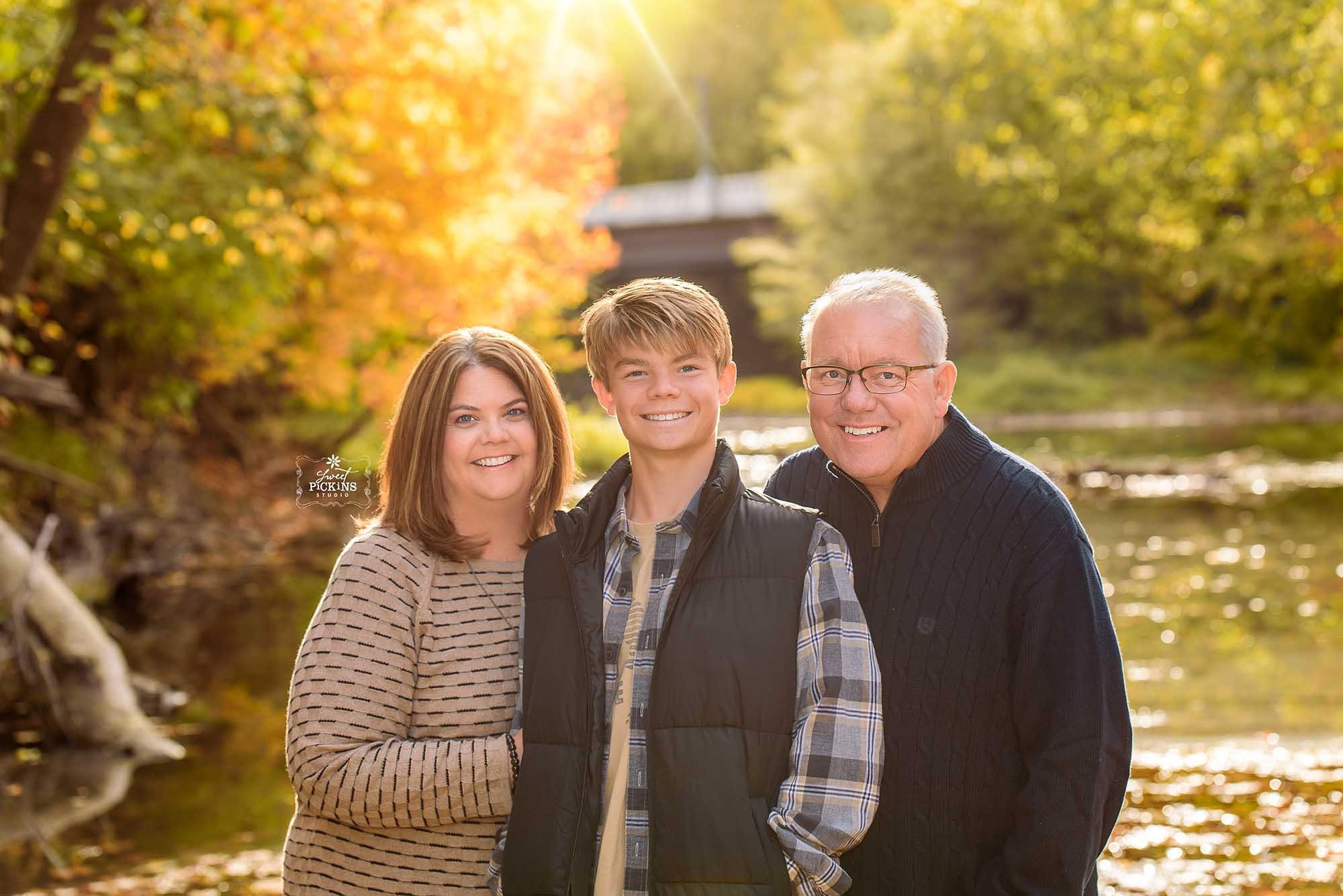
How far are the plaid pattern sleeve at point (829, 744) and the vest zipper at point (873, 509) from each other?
1.14 feet

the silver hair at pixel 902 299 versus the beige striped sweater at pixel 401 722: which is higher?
the silver hair at pixel 902 299

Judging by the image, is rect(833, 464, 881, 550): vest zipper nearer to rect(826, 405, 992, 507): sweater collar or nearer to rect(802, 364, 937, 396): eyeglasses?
rect(826, 405, 992, 507): sweater collar

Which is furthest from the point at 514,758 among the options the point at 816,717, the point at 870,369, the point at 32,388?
the point at 32,388

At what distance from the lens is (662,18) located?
49875 millimetres

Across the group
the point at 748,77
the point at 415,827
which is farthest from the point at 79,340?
the point at 748,77

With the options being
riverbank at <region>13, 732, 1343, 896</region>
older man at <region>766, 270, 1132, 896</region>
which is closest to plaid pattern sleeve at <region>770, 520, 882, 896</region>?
older man at <region>766, 270, 1132, 896</region>

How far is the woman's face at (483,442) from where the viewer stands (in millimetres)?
2652

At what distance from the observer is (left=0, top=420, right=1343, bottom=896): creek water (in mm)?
5336

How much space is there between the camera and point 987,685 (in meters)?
2.62

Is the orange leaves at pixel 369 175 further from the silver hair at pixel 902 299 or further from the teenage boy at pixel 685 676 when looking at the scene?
the teenage boy at pixel 685 676

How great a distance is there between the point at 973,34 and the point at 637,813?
1531 cm

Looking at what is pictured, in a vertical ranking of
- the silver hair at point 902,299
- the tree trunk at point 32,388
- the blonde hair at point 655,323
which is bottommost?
the blonde hair at point 655,323

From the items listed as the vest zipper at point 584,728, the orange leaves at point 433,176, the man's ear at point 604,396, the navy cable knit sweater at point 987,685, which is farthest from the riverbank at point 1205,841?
the orange leaves at point 433,176

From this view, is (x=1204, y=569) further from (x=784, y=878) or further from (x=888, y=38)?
(x=888, y=38)
